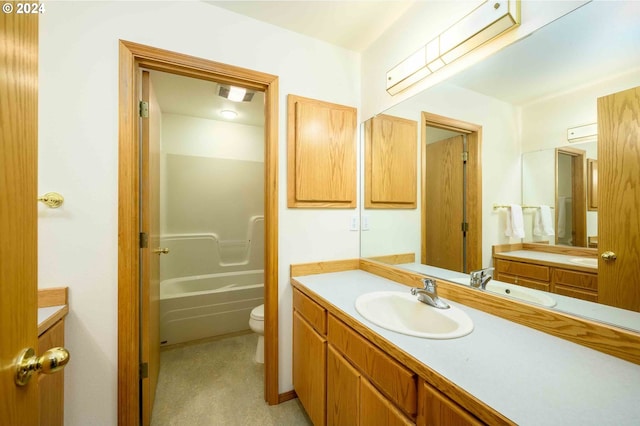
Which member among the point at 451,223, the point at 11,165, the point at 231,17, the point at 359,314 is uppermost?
the point at 231,17

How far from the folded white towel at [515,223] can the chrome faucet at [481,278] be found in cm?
19

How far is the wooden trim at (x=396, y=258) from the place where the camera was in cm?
160

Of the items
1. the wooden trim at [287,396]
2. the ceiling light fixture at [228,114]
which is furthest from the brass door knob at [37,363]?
the ceiling light fixture at [228,114]

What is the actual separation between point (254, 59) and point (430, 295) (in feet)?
5.59

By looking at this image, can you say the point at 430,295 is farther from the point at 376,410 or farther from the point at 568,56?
the point at 568,56

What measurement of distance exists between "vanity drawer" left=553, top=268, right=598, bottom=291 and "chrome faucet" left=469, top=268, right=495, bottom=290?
223 millimetres

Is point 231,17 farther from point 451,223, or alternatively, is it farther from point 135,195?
point 451,223

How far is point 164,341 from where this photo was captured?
223 cm

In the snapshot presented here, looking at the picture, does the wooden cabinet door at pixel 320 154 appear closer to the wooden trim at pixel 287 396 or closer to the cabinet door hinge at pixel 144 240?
the cabinet door hinge at pixel 144 240

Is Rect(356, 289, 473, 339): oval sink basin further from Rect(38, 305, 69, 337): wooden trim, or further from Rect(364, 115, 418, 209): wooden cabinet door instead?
Rect(38, 305, 69, 337): wooden trim

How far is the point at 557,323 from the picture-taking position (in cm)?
83

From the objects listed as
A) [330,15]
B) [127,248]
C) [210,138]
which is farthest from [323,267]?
[210,138]

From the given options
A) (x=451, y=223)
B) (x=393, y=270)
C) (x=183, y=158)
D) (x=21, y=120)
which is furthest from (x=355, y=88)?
(x=183, y=158)

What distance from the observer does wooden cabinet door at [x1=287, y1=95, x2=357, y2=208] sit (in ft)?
5.40
